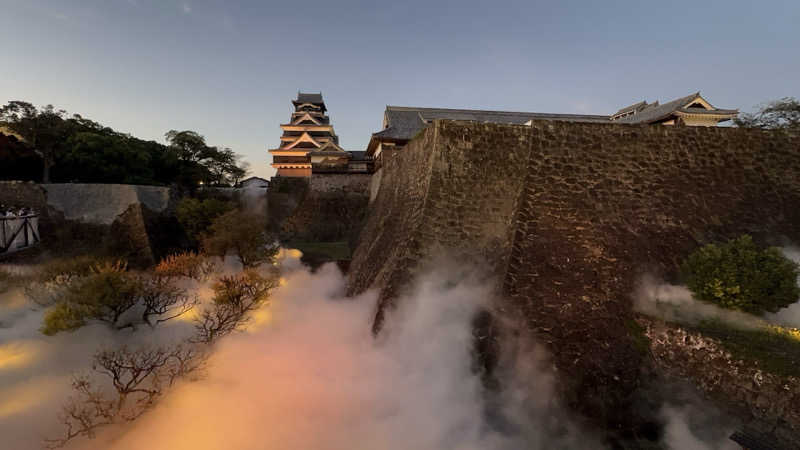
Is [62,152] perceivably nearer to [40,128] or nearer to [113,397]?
[40,128]

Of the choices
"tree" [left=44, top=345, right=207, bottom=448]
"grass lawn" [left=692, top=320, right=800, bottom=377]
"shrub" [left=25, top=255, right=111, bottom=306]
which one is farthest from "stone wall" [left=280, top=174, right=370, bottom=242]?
"grass lawn" [left=692, top=320, right=800, bottom=377]

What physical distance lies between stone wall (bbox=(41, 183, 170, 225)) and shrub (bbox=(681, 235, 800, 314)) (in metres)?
26.0

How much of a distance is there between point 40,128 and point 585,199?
3011 cm

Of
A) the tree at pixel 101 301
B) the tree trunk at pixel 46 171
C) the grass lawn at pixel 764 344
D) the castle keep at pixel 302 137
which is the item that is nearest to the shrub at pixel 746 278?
the grass lawn at pixel 764 344

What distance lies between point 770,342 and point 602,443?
3.79 metres

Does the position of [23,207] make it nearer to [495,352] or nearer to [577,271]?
[495,352]

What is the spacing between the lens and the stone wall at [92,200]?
1838 cm

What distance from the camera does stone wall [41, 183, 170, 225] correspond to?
1838 centimetres

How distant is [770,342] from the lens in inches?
243

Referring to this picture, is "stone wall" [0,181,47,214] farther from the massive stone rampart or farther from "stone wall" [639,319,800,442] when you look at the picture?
"stone wall" [639,319,800,442]

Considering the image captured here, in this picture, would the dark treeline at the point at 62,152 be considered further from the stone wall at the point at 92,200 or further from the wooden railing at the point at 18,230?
the wooden railing at the point at 18,230

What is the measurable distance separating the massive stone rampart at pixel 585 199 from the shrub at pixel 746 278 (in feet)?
4.42

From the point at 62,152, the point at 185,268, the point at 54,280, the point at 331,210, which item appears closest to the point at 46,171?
the point at 62,152

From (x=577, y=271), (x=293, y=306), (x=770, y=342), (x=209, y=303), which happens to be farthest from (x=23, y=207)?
(x=770, y=342)
